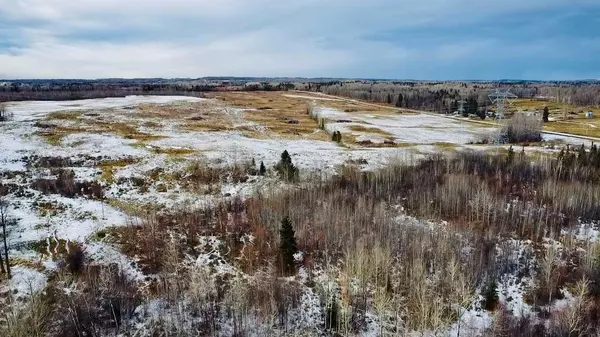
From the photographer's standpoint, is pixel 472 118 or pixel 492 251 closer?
pixel 492 251

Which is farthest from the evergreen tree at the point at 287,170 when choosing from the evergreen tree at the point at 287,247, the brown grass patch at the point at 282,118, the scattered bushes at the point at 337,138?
the brown grass patch at the point at 282,118

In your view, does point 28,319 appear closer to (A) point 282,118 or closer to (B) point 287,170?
(B) point 287,170

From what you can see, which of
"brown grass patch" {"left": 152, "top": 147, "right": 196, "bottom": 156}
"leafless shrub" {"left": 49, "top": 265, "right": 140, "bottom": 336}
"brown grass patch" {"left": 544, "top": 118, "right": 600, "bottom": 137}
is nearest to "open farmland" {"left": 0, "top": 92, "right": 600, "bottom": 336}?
"leafless shrub" {"left": 49, "top": 265, "right": 140, "bottom": 336}

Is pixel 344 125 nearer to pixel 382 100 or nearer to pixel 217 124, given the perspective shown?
pixel 217 124

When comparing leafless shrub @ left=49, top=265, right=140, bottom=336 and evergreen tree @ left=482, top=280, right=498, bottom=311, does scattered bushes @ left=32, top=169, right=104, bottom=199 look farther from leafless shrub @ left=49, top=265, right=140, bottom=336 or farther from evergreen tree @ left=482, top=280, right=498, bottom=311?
evergreen tree @ left=482, top=280, right=498, bottom=311

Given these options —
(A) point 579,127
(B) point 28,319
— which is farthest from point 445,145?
(B) point 28,319

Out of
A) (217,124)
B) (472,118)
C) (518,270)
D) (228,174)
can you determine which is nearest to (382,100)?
(472,118)
